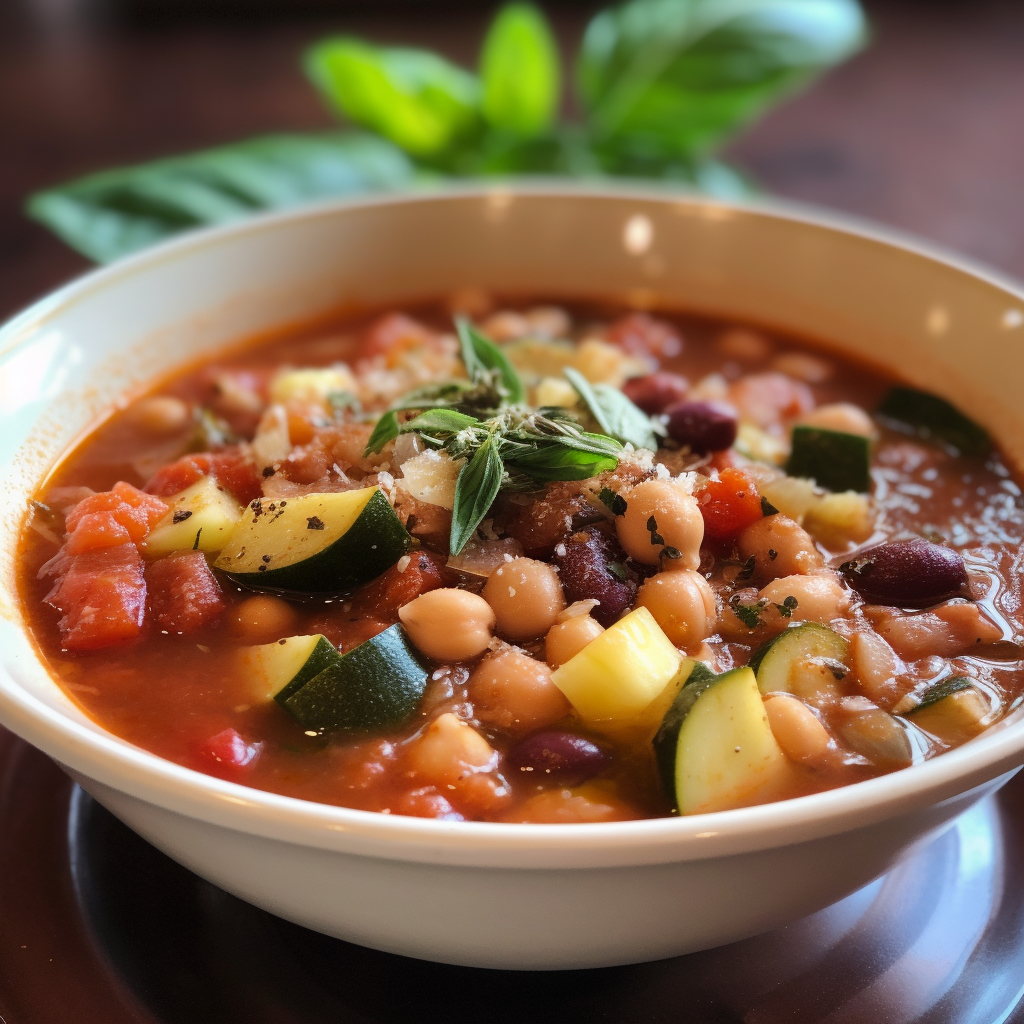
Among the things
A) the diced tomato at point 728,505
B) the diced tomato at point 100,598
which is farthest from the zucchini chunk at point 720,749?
the diced tomato at point 100,598

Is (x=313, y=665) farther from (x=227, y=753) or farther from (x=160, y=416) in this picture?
(x=160, y=416)

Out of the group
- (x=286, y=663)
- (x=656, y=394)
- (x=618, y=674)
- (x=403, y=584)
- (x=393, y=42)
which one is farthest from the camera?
(x=393, y=42)

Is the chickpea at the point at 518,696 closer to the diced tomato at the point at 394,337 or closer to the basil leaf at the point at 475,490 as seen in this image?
the basil leaf at the point at 475,490

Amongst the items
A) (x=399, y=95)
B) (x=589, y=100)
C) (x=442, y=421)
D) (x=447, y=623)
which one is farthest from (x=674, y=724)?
(x=589, y=100)

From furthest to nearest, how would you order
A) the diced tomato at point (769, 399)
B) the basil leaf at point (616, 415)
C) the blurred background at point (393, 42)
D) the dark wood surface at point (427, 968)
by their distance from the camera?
1. the blurred background at point (393, 42)
2. the diced tomato at point (769, 399)
3. the basil leaf at point (616, 415)
4. the dark wood surface at point (427, 968)

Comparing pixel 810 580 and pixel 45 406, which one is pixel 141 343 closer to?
pixel 45 406

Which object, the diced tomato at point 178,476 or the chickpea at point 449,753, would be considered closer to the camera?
the chickpea at point 449,753

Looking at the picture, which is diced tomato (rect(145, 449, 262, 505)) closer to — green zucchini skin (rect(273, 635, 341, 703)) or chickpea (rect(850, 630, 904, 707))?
green zucchini skin (rect(273, 635, 341, 703))
